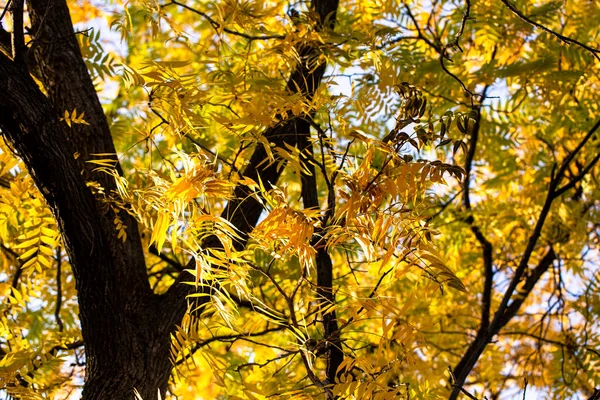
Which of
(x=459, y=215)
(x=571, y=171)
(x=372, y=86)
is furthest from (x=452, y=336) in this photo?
(x=372, y=86)

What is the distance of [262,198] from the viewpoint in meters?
2.49

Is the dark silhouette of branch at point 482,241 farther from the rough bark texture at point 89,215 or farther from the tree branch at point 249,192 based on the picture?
the rough bark texture at point 89,215

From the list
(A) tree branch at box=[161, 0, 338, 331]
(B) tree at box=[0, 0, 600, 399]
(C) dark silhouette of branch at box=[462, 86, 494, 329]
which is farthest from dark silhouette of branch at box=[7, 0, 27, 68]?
(C) dark silhouette of branch at box=[462, 86, 494, 329]

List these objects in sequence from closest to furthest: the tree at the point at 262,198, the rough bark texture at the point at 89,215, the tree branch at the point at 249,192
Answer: the tree at the point at 262,198 → the rough bark texture at the point at 89,215 → the tree branch at the point at 249,192

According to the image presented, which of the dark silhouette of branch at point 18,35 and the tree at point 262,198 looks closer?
the tree at point 262,198

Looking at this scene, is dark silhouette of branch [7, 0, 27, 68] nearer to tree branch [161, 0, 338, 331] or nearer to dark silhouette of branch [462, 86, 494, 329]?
tree branch [161, 0, 338, 331]

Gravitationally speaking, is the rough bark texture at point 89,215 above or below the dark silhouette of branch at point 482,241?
below

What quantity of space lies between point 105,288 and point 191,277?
33 cm

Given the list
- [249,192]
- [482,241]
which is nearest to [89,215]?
[249,192]

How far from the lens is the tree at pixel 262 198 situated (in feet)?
5.61

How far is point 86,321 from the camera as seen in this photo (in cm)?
247

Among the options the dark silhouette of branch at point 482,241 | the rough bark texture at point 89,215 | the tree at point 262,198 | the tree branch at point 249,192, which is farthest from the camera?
the dark silhouette of branch at point 482,241

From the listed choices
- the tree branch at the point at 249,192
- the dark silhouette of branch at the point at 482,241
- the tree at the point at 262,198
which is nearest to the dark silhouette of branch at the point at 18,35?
the tree at the point at 262,198

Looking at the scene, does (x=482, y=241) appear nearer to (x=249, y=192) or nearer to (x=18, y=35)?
(x=249, y=192)
